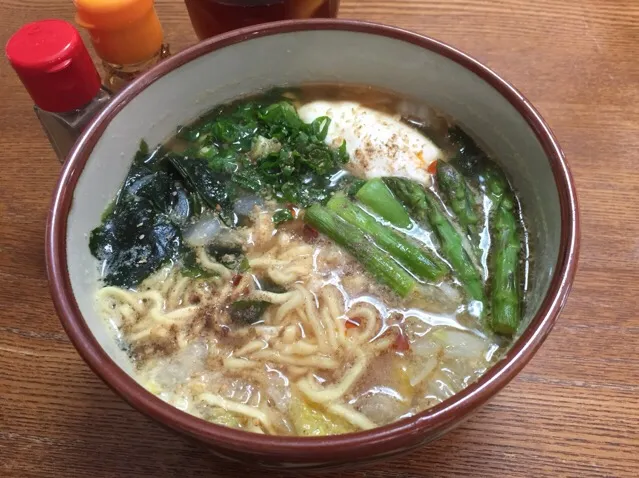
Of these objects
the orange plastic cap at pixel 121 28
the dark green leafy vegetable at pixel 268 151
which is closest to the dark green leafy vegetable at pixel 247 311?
the dark green leafy vegetable at pixel 268 151

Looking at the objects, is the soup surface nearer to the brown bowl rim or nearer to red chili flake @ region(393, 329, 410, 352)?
red chili flake @ region(393, 329, 410, 352)

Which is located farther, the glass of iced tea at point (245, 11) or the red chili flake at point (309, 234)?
the glass of iced tea at point (245, 11)

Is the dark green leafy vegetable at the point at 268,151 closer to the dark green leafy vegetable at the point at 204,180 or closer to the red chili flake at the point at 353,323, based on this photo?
the dark green leafy vegetable at the point at 204,180

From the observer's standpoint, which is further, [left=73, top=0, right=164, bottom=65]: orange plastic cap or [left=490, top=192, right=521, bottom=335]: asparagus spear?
[left=73, top=0, right=164, bottom=65]: orange plastic cap

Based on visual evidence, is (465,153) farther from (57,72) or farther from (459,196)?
(57,72)

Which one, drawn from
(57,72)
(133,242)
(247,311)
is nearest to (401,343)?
(247,311)

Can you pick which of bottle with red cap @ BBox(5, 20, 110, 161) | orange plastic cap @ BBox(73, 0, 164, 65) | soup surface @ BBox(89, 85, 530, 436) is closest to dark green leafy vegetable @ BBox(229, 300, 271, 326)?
soup surface @ BBox(89, 85, 530, 436)
